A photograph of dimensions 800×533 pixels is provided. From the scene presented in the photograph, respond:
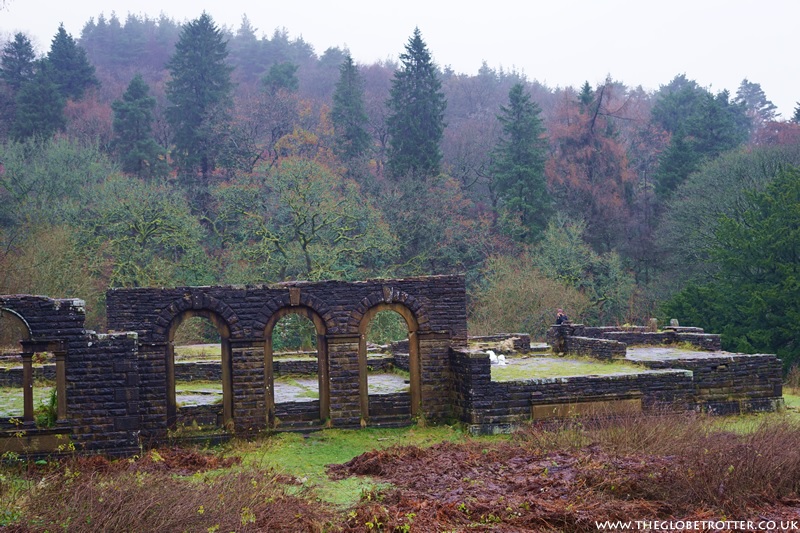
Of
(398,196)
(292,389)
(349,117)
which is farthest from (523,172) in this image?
(292,389)

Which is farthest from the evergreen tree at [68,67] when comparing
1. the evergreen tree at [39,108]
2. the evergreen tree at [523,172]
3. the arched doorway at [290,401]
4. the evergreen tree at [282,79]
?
the arched doorway at [290,401]

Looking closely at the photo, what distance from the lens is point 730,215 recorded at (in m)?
35.5

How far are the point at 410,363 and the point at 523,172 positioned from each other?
27.9m

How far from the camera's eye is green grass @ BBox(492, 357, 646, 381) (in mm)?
17422

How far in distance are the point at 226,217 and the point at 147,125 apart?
13239mm

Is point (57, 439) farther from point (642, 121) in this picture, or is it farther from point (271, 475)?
point (642, 121)

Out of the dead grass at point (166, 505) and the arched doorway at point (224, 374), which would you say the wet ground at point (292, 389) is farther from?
the dead grass at point (166, 505)

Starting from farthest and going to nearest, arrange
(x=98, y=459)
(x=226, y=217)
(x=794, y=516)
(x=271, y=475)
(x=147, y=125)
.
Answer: (x=147, y=125)
(x=226, y=217)
(x=98, y=459)
(x=271, y=475)
(x=794, y=516)

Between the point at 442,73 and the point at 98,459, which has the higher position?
the point at 442,73

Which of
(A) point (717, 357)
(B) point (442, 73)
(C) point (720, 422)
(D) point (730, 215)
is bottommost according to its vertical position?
(C) point (720, 422)

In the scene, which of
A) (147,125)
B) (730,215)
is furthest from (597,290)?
(147,125)

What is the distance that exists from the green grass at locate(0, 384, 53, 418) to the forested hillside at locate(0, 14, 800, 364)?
10.2 m

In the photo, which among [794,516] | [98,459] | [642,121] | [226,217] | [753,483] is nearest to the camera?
[794,516]

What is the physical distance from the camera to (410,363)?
16047mm
